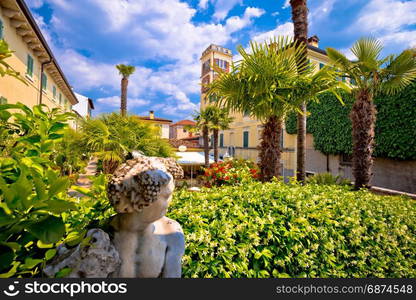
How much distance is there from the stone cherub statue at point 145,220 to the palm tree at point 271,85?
4857 mm

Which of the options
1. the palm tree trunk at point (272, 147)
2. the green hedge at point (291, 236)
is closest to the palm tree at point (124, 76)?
the palm tree trunk at point (272, 147)

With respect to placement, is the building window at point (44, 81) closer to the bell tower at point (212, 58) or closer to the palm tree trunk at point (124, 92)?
the palm tree trunk at point (124, 92)

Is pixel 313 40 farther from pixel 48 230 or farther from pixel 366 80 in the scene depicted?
pixel 48 230

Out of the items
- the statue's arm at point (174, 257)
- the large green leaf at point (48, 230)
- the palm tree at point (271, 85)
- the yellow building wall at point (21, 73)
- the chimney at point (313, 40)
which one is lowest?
the statue's arm at point (174, 257)

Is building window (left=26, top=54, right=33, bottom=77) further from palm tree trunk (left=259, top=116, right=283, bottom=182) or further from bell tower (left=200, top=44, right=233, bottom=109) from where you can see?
bell tower (left=200, top=44, right=233, bottom=109)

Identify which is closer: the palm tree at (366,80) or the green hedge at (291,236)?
the green hedge at (291,236)

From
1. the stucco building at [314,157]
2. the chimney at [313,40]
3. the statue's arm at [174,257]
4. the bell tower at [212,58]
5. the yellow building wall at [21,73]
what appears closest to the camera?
the statue's arm at [174,257]

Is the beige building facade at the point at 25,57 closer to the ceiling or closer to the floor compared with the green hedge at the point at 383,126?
closer to the ceiling

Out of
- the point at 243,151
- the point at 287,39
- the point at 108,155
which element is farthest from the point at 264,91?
the point at 243,151

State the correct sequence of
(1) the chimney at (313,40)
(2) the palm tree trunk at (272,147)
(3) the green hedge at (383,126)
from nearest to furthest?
(2) the palm tree trunk at (272,147)
(3) the green hedge at (383,126)
(1) the chimney at (313,40)

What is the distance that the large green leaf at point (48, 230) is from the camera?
716mm

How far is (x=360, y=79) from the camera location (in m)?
8.16

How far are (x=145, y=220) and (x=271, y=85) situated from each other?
5634 mm

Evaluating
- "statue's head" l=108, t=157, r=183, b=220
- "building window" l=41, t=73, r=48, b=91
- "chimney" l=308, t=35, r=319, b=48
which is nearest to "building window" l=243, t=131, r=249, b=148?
"chimney" l=308, t=35, r=319, b=48
